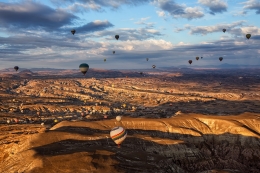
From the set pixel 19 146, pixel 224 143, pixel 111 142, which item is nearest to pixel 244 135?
pixel 224 143

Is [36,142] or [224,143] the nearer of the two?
[36,142]

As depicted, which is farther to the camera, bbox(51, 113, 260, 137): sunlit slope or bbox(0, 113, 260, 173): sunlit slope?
bbox(51, 113, 260, 137): sunlit slope

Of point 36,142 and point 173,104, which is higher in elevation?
point 36,142

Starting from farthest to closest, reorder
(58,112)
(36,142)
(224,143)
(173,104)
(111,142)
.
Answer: (173,104) < (58,112) < (224,143) < (111,142) < (36,142)

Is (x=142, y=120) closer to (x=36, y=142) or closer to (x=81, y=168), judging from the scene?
(x=36, y=142)

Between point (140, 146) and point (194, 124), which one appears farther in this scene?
point (194, 124)

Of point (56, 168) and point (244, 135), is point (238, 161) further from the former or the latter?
point (56, 168)

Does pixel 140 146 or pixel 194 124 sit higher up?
pixel 140 146

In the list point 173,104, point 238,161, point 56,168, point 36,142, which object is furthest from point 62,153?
point 173,104

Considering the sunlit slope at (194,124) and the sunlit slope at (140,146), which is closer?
the sunlit slope at (140,146)

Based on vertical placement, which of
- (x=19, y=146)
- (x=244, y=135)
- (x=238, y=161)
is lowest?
(x=238, y=161)

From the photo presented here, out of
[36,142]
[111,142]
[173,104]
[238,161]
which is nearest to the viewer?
[36,142]
